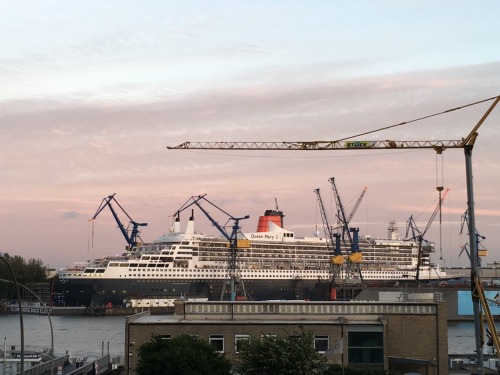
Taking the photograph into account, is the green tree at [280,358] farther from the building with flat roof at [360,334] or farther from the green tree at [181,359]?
the building with flat roof at [360,334]

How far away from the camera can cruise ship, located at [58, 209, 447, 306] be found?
327ft

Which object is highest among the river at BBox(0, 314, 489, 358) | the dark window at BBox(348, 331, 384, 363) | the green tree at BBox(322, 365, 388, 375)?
the dark window at BBox(348, 331, 384, 363)

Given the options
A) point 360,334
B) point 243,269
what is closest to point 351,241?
point 243,269

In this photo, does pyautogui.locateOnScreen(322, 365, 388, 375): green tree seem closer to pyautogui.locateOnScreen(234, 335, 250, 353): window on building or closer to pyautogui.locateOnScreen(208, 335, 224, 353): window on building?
pyautogui.locateOnScreen(234, 335, 250, 353): window on building

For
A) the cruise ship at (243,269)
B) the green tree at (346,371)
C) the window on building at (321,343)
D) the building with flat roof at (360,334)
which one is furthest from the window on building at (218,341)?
the cruise ship at (243,269)

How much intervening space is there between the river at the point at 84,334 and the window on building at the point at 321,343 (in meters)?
22.4

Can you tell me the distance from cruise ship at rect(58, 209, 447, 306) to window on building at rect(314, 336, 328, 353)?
65.2 m

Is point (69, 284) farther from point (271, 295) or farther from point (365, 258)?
point (365, 258)

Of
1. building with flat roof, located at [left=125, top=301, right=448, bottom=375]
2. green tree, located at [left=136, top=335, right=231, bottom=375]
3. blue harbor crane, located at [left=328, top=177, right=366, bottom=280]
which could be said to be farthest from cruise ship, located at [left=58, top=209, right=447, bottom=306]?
green tree, located at [left=136, top=335, right=231, bottom=375]

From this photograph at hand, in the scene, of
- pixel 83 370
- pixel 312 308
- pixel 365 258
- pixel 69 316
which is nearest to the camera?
pixel 312 308

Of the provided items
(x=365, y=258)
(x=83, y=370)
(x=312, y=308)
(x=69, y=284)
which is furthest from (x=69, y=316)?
(x=312, y=308)

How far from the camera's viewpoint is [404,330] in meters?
24.2

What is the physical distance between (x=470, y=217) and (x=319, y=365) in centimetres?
652

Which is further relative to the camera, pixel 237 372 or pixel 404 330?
pixel 404 330
